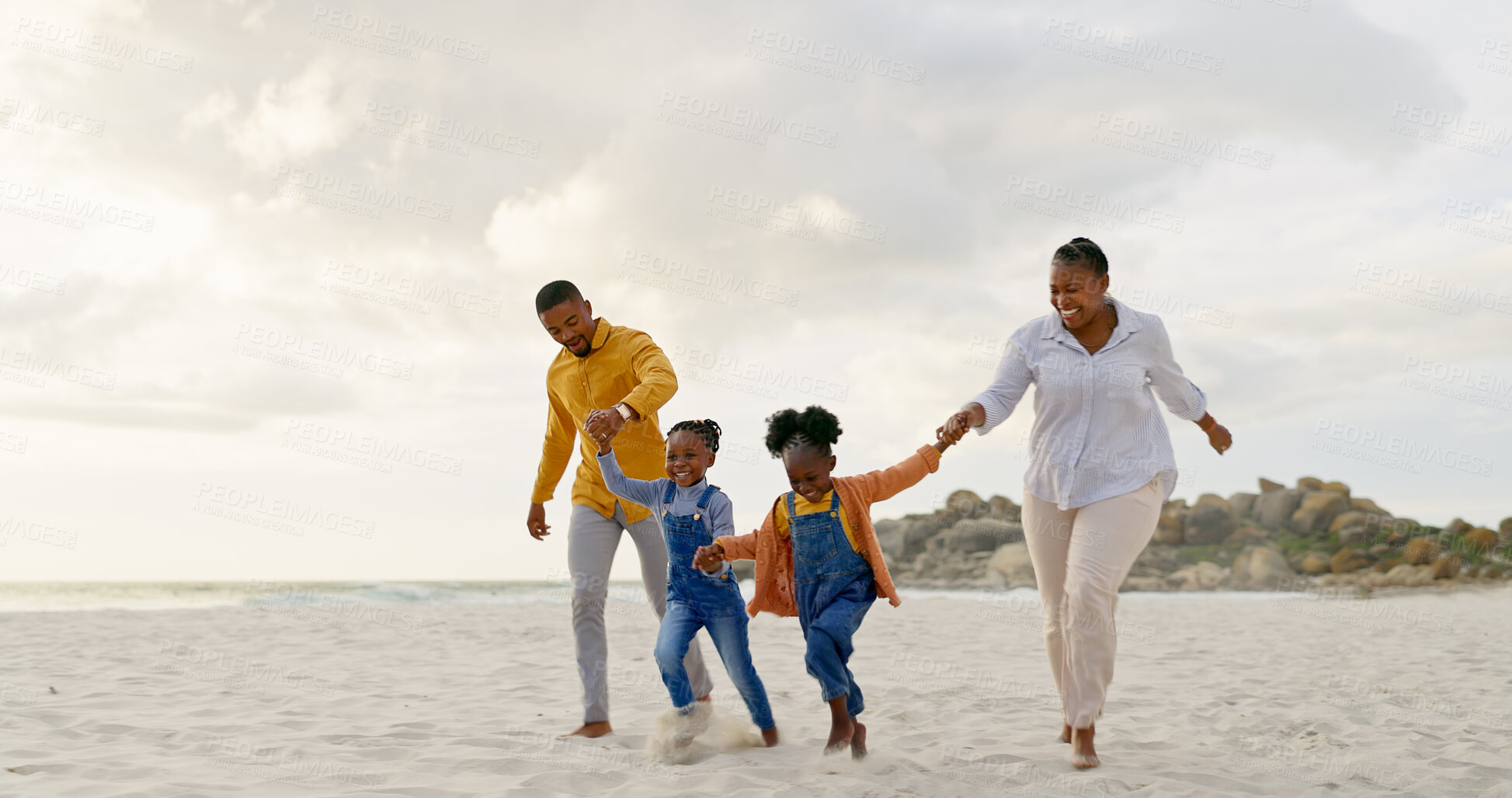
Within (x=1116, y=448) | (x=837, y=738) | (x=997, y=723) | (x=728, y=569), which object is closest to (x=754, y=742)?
(x=837, y=738)

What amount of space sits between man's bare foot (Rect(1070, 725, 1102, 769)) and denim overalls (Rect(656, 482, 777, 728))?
4.67ft

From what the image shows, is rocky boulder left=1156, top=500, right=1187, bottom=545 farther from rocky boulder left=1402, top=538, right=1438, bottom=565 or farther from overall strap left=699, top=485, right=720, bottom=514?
overall strap left=699, top=485, right=720, bottom=514

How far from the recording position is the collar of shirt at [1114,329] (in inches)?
164

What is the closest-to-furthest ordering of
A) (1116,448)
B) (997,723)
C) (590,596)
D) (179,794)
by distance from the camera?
(179,794), (1116,448), (590,596), (997,723)

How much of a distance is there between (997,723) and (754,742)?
154 cm

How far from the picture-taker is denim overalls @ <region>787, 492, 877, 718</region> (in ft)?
13.0

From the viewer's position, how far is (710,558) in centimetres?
399

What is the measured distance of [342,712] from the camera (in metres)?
5.68

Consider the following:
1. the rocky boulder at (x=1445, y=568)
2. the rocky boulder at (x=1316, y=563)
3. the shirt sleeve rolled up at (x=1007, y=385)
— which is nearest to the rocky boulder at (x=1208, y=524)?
the rocky boulder at (x=1316, y=563)

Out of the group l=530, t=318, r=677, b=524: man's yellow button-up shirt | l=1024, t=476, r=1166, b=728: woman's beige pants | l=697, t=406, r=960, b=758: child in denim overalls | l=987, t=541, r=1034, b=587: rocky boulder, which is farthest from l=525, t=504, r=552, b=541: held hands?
l=987, t=541, r=1034, b=587: rocky boulder

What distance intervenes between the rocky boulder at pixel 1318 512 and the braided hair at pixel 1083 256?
22.7 m

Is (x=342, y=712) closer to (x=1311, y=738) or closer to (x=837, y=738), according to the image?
(x=837, y=738)

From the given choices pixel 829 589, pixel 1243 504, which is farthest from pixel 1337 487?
pixel 829 589

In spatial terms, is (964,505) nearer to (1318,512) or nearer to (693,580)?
(1318,512)
